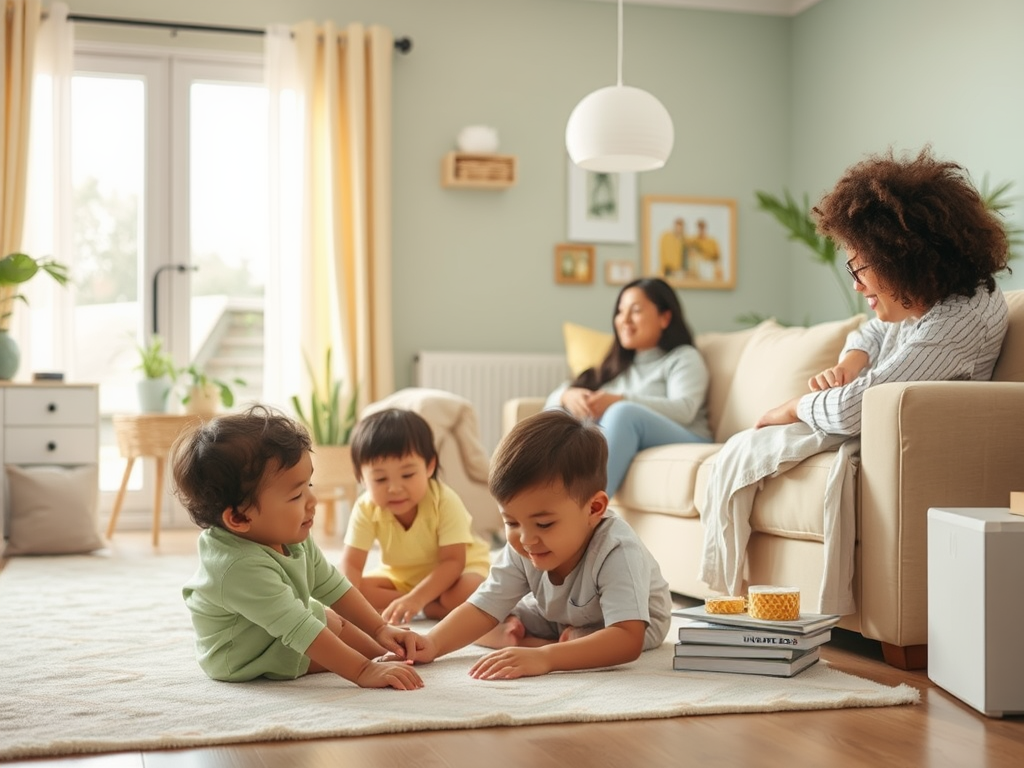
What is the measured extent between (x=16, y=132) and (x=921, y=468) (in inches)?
158

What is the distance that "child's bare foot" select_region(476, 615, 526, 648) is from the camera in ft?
7.56

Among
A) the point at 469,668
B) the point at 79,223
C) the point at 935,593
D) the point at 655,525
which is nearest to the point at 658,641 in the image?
the point at 469,668

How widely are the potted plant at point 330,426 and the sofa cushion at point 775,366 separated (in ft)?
5.03

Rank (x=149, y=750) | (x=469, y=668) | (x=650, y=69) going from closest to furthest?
(x=149, y=750)
(x=469, y=668)
(x=650, y=69)

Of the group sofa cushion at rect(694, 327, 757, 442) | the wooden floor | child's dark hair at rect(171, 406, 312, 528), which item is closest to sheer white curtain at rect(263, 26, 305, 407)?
sofa cushion at rect(694, 327, 757, 442)

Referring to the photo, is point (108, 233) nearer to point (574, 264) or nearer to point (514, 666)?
point (574, 264)

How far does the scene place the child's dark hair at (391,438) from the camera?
260 centimetres

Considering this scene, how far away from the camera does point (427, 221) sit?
5.44 meters

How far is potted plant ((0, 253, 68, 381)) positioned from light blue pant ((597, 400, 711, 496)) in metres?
2.24

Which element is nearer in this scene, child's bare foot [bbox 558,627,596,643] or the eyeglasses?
child's bare foot [bbox 558,627,596,643]

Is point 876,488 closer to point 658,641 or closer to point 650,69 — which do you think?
point 658,641

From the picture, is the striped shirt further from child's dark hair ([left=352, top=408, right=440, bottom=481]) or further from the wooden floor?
child's dark hair ([left=352, top=408, right=440, bottom=481])

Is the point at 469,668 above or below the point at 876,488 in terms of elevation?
below

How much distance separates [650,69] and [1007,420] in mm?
3857
